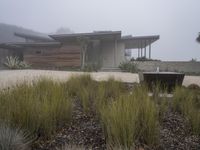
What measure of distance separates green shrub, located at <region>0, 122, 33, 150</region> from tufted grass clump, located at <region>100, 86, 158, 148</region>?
98 centimetres

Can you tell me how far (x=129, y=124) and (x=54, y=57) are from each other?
16869 mm

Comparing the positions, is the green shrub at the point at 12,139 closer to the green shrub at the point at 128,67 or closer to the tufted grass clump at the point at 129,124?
the tufted grass clump at the point at 129,124

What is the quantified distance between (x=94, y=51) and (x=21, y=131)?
17.1 m

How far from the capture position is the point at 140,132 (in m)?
2.78

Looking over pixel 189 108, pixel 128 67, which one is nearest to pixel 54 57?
pixel 128 67

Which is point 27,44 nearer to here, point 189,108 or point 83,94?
point 83,94

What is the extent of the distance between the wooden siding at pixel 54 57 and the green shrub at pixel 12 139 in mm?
15150

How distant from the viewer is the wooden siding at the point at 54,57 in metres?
18.0

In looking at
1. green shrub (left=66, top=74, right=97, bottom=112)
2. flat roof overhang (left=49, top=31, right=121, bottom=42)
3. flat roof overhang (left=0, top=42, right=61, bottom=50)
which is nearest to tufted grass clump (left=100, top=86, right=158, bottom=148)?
green shrub (left=66, top=74, right=97, bottom=112)

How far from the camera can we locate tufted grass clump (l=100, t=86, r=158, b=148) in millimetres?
2586

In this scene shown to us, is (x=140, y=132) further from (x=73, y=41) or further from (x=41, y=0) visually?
(x=41, y=0)

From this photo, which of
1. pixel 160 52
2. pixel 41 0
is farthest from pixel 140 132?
pixel 160 52

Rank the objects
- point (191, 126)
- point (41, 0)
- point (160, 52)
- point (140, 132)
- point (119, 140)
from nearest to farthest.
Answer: point (119, 140), point (140, 132), point (191, 126), point (41, 0), point (160, 52)

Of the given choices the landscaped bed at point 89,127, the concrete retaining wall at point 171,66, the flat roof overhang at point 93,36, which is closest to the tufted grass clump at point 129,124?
the landscaped bed at point 89,127
